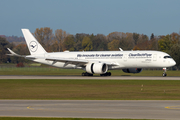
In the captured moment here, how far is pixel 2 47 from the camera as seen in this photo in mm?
164875

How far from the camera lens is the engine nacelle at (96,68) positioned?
51041 mm

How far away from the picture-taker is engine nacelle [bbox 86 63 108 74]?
5104cm

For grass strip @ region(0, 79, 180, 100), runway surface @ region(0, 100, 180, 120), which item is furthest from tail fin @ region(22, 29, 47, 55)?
runway surface @ region(0, 100, 180, 120)

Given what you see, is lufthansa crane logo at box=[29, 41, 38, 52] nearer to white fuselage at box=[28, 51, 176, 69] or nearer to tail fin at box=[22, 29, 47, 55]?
tail fin at box=[22, 29, 47, 55]

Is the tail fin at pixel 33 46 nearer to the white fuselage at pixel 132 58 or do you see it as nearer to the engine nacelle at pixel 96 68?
the white fuselage at pixel 132 58

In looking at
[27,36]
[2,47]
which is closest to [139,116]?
[27,36]

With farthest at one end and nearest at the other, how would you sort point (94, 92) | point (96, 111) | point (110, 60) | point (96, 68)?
point (110, 60)
point (96, 68)
point (94, 92)
point (96, 111)

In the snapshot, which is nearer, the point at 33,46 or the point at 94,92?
the point at 94,92

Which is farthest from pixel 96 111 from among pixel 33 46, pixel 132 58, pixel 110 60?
pixel 33 46

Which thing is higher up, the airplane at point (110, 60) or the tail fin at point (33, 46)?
the tail fin at point (33, 46)

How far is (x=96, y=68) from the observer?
168 feet

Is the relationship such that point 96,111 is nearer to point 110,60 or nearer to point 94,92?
point 94,92

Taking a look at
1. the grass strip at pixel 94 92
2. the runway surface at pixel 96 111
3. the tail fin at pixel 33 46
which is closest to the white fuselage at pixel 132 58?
the tail fin at pixel 33 46

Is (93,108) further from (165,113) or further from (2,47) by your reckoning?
(2,47)
